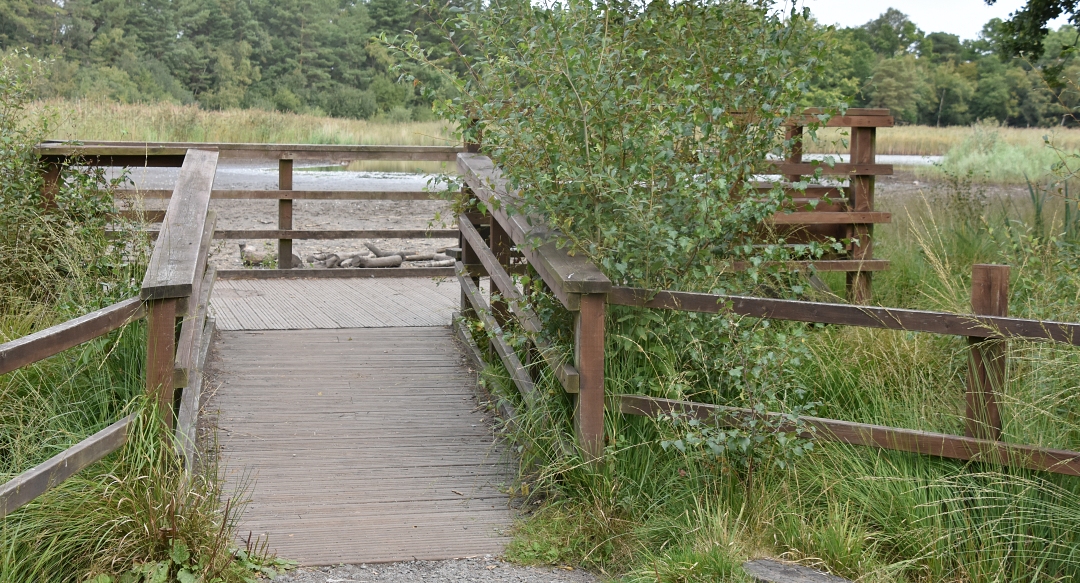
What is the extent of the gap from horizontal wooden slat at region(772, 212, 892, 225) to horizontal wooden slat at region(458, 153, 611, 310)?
109 inches

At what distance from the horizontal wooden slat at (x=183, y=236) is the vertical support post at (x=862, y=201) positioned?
460 centimetres

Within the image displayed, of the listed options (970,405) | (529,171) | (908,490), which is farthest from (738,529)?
(529,171)

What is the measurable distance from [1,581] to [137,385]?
1297 millimetres

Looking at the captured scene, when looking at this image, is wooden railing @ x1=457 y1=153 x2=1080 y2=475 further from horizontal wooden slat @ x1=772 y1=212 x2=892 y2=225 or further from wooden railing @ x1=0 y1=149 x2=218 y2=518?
horizontal wooden slat @ x1=772 y1=212 x2=892 y2=225

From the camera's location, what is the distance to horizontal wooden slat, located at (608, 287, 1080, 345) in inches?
134

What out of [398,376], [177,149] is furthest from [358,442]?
[177,149]

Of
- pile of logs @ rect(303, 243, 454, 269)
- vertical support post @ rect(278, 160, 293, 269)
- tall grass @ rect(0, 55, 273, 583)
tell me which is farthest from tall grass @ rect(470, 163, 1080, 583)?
pile of logs @ rect(303, 243, 454, 269)

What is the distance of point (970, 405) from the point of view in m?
3.61

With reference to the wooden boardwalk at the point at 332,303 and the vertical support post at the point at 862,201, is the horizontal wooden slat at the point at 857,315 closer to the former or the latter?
the wooden boardwalk at the point at 332,303

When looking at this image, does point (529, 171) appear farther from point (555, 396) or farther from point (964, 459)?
point (964, 459)

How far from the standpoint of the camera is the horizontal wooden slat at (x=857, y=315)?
134 inches

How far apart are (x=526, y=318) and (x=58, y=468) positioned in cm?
221

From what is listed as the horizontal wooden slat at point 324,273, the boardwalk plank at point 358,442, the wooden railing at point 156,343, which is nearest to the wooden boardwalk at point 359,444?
the boardwalk plank at point 358,442

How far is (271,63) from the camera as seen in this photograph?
62688 millimetres
